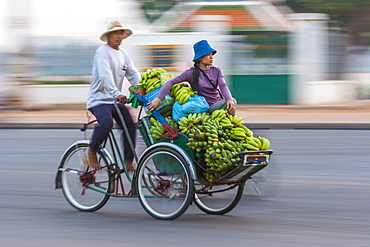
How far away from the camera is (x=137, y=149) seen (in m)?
7.10

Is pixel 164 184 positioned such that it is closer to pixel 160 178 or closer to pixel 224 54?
pixel 160 178

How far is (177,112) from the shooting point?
6.58 meters

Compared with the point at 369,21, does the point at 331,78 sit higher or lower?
lower

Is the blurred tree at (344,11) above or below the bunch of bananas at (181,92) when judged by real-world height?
above

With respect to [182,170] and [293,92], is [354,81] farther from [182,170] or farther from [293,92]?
[182,170]

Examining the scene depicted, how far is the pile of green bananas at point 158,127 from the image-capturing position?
261 inches

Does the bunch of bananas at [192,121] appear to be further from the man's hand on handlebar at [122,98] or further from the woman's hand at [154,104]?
the man's hand on handlebar at [122,98]

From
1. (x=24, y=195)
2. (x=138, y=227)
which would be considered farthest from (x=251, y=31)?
(x=138, y=227)

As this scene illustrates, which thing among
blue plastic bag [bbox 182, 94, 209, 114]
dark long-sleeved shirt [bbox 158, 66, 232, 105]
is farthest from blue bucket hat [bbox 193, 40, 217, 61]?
blue plastic bag [bbox 182, 94, 209, 114]

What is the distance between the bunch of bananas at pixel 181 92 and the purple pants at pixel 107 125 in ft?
2.07

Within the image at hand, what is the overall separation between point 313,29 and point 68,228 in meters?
19.9

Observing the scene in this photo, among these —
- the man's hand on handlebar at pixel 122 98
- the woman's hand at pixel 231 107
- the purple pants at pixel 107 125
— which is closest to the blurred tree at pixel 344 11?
the purple pants at pixel 107 125

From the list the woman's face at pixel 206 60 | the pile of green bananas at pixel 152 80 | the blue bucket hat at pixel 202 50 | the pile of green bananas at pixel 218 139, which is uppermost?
the blue bucket hat at pixel 202 50

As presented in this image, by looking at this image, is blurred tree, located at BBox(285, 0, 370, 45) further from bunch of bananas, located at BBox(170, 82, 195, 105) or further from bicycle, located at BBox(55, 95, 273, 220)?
bunch of bananas, located at BBox(170, 82, 195, 105)
